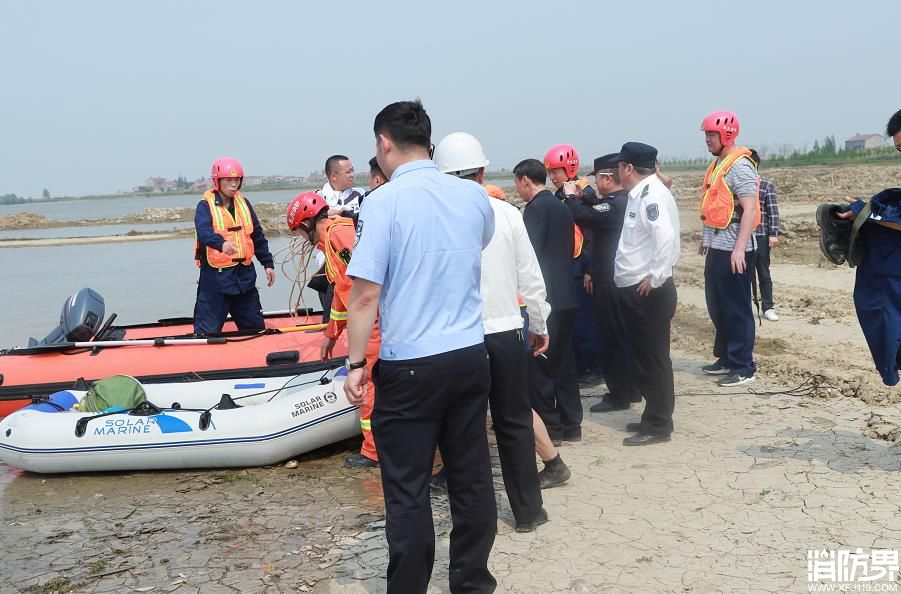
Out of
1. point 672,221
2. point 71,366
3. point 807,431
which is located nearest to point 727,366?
point 807,431

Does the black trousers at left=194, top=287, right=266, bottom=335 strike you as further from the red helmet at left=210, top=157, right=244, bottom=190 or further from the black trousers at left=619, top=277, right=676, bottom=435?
the black trousers at left=619, top=277, right=676, bottom=435

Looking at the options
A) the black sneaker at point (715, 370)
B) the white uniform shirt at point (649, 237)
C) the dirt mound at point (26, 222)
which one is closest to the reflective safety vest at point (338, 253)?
the white uniform shirt at point (649, 237)

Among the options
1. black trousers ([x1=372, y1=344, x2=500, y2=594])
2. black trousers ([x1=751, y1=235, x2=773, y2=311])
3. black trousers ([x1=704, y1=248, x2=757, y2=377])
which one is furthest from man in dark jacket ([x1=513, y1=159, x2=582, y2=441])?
black trousers ([x1=751, y1=235, x2=773, y2=311])

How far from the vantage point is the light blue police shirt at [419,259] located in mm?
2770

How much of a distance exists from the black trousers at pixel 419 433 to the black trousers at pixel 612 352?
9.28 feet

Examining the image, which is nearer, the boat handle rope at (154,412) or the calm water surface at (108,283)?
→ the boat handle rope at (154,412)

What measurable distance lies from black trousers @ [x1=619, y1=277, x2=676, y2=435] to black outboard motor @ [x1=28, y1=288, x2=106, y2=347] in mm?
4228

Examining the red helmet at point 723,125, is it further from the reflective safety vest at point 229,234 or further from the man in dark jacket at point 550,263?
the reflective safety vest at point 229,234

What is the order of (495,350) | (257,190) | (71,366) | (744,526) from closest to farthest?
(495,350) < (744,526) < (71,366) < (257,190)

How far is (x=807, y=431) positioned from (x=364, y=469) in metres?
2.57

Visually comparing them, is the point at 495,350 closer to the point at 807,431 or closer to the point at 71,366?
the point at 807,431

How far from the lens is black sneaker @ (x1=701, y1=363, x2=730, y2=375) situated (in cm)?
646

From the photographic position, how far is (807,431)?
4945mm

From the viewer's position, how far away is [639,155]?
16.0 ft
